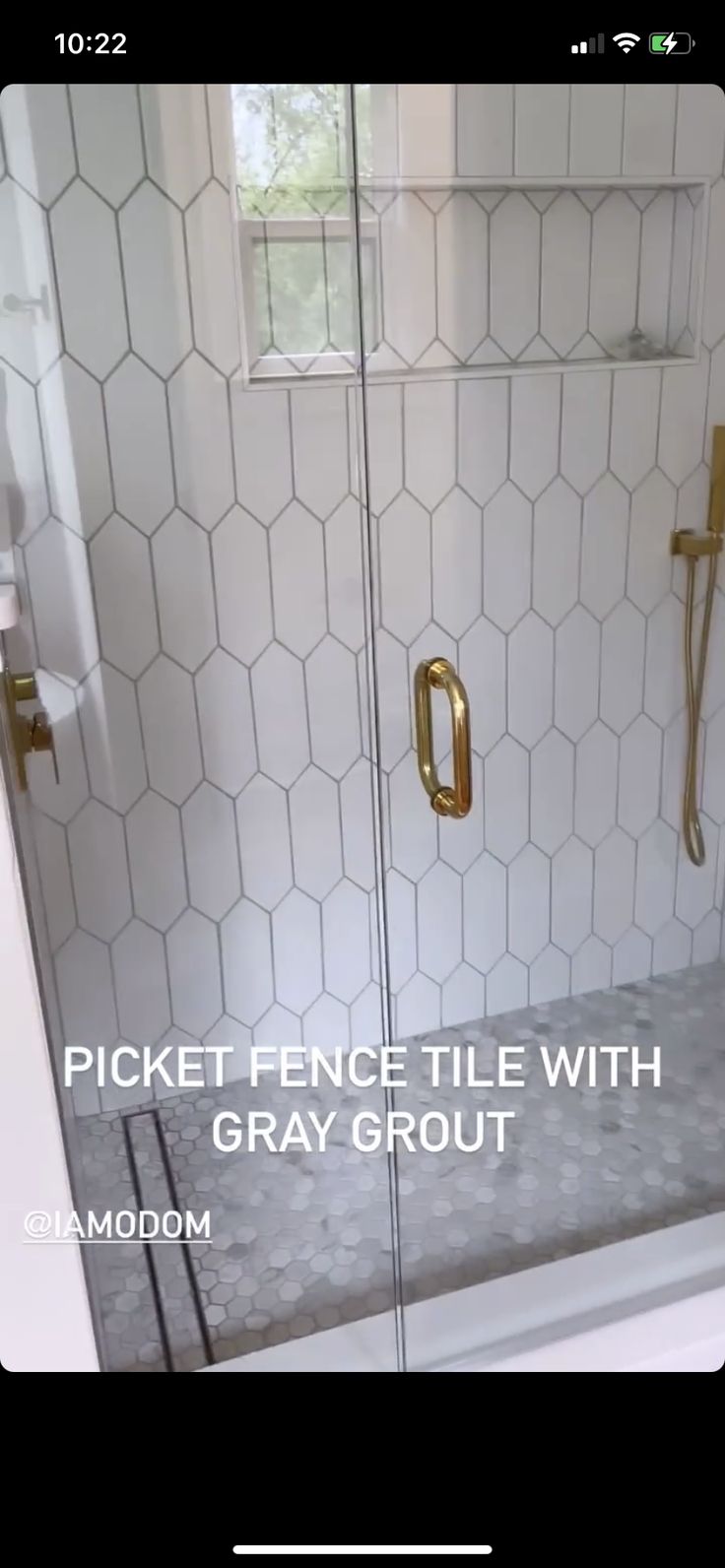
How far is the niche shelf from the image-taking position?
190cm

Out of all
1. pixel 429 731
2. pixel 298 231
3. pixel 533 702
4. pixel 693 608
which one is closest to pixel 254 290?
pixel 298 231

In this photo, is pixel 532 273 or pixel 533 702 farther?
pixel 533 702

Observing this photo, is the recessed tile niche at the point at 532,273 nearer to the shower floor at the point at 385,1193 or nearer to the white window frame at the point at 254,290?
the white window frame at the point at 254,290

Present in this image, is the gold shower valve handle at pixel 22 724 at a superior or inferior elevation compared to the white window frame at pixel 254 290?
inferior

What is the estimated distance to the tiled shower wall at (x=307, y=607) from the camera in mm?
1753

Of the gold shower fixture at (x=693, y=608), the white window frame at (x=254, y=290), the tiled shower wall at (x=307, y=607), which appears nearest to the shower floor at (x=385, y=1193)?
the tiled shower wall at (x=307, y=607)
